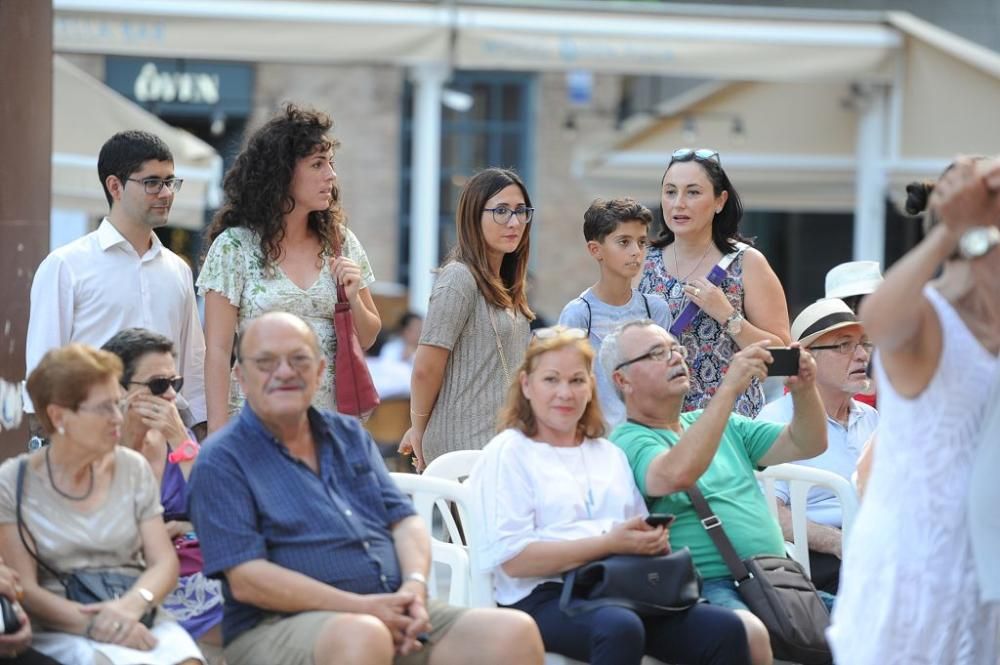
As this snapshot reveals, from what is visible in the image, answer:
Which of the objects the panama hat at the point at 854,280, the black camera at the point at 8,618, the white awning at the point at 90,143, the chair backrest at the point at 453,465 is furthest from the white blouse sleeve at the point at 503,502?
the white awning at the point at 90,143

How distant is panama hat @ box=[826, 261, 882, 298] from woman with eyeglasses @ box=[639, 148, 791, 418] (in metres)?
0.63

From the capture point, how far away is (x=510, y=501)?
13.4ft

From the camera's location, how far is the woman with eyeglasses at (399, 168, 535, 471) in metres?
4.97

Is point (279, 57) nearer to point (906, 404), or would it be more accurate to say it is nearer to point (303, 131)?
point (303, 131)

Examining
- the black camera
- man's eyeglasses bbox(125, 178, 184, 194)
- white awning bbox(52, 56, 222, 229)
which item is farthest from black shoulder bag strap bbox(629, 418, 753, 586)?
white awning bbox(52, 56, 222, 229)

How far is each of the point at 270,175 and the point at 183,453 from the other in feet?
3.63

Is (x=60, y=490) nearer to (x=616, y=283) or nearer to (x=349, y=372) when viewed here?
(x=349, y=372)

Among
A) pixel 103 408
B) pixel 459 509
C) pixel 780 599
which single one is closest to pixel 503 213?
pixel 459 509

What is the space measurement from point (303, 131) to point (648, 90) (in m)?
11.7

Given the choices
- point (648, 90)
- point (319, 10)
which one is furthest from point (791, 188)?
point (648, 90)

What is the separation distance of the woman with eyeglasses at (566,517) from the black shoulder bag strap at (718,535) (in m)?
0.15

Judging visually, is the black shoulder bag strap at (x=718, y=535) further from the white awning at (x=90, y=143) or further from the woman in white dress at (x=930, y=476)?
the white awning at (x=90, y=143)

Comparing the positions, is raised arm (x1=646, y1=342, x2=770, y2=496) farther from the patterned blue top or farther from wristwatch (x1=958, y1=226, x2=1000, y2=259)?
wristwatch (x1=958, y1=226, x2=1000, y2=259)

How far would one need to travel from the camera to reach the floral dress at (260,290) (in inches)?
187
